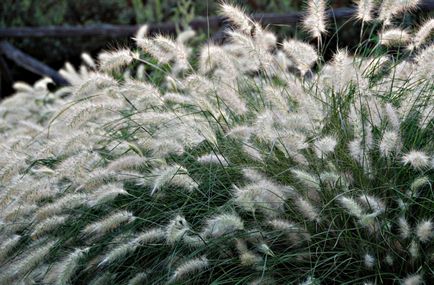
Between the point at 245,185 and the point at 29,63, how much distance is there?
18.8 feet

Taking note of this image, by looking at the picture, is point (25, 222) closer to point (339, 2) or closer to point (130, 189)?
point (130, 189)

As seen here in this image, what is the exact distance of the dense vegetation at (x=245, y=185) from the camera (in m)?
3.02

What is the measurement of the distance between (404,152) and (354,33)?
5.77 metres

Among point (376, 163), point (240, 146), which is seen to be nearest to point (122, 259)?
point (240, 146)

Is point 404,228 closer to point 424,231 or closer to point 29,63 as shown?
point 424,231

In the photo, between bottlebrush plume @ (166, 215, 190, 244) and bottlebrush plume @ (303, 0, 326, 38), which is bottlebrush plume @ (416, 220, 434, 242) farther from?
bottlebrush plume @ (303, 0, 326, 38)

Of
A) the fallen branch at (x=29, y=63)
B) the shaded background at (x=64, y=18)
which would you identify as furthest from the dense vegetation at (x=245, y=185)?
the shaded background at (x=64, y=18)

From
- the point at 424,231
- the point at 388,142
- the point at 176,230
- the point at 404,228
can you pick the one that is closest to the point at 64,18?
the point at 176,230

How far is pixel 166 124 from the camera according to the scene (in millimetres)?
3752

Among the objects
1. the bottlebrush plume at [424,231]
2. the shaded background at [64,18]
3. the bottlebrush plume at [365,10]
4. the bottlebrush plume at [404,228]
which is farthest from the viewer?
the shaded background at [64,18]

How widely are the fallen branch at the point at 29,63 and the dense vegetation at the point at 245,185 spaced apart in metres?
4.45

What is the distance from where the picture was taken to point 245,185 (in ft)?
11.0

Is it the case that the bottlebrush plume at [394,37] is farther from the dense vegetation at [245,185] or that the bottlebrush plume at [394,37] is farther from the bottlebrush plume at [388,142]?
the bottlebrush plume at [388,142]

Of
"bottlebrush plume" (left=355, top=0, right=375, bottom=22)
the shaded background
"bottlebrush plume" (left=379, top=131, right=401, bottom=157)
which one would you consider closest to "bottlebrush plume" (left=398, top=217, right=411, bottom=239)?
"bottlebrush plume" (left=379, top=131, right=401, bottom=157)
